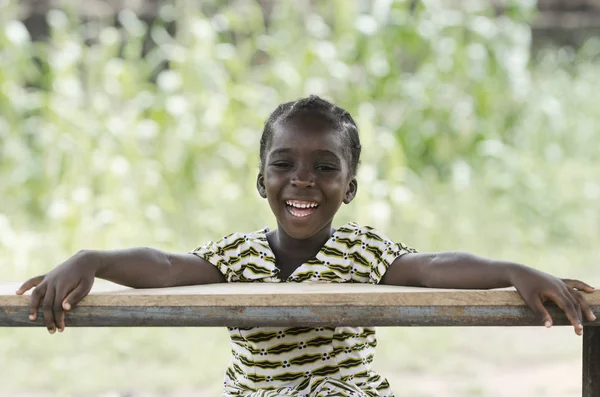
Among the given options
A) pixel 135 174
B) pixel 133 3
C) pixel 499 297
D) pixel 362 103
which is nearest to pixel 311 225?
pixel 499 297

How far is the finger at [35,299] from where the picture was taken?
1.91m

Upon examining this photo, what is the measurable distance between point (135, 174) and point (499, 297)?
3264mm

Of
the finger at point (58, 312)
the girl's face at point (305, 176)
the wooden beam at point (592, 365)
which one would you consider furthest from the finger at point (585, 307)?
the finger at point (58, 312)

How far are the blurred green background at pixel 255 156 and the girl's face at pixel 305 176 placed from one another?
1.68 m

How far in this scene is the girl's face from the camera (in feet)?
7.70

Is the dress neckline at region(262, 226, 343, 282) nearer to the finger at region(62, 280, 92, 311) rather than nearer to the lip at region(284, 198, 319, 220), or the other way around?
the lip at region(284, 198, 319, 220)

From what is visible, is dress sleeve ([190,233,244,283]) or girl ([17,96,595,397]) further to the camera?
dress sleeve ([190,233,244,283])

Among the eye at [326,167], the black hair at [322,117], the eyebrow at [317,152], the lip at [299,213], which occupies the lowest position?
the lip at [299,213]

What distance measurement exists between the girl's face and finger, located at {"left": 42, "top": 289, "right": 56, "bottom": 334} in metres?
0.67

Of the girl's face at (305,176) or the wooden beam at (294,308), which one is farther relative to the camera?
the girl's face at (305,176)

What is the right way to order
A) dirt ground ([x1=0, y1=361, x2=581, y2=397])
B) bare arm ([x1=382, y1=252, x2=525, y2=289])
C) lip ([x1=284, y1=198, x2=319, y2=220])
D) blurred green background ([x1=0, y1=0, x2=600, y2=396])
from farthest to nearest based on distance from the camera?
1. blurred green background ([x1=0, y1=0, x2=600, y2=396])
2. dirt ground ([x1=0, y1=361, x2=581, y2=397])
3. lip ([x1=284, y1=198, x2=319, y2=220])
4. bare arm ([x1=382, y1=252, x2=525, y2=289])

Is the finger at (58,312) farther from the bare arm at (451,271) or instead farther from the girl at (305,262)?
the bare arm at (451,271)

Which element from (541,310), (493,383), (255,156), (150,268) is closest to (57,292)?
(150,268)

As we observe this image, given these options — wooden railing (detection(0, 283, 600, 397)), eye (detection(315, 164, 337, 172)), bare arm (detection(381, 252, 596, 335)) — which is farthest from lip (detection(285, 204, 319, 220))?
wooden railing (detection(0, 283, 600, 397))
